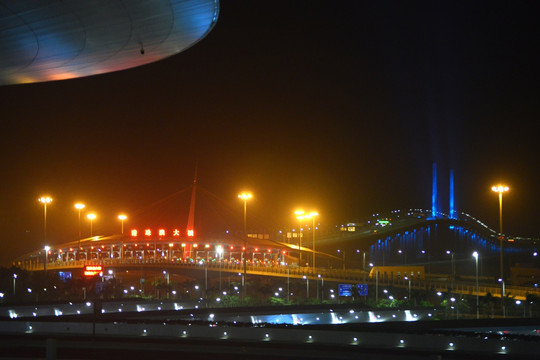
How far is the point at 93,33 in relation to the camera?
62.7ft

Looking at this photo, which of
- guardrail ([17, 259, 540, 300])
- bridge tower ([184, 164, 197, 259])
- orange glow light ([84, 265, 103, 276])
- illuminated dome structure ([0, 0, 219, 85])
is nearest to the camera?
illuminated dome structure ([0, 0, 219, 85])

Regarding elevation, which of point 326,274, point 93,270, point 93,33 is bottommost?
point 326,274

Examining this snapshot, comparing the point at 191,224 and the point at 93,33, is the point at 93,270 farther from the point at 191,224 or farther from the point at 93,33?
the point at 191,224

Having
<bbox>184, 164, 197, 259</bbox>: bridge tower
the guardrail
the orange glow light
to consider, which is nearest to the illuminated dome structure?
the orange glow light

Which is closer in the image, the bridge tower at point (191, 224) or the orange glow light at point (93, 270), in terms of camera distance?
the orange glow light at point (93, 270)

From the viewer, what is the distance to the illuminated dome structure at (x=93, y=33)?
17422 millimetres

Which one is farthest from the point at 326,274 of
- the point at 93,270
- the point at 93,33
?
the point at 93,33

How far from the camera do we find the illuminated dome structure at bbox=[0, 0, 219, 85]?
17.4 metres

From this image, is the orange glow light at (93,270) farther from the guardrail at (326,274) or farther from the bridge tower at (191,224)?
the bridge tower at (191,224)

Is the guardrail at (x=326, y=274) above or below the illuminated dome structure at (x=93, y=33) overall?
below

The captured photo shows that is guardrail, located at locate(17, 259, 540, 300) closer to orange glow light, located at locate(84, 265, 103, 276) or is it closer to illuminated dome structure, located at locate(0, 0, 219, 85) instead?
orange glow light, located at locate(84, 265, 103, 276)

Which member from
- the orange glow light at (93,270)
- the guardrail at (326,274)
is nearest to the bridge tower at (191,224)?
the guardrail at (326,274)

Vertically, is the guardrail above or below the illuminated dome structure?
below

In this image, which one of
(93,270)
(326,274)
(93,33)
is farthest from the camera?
(326,274)
